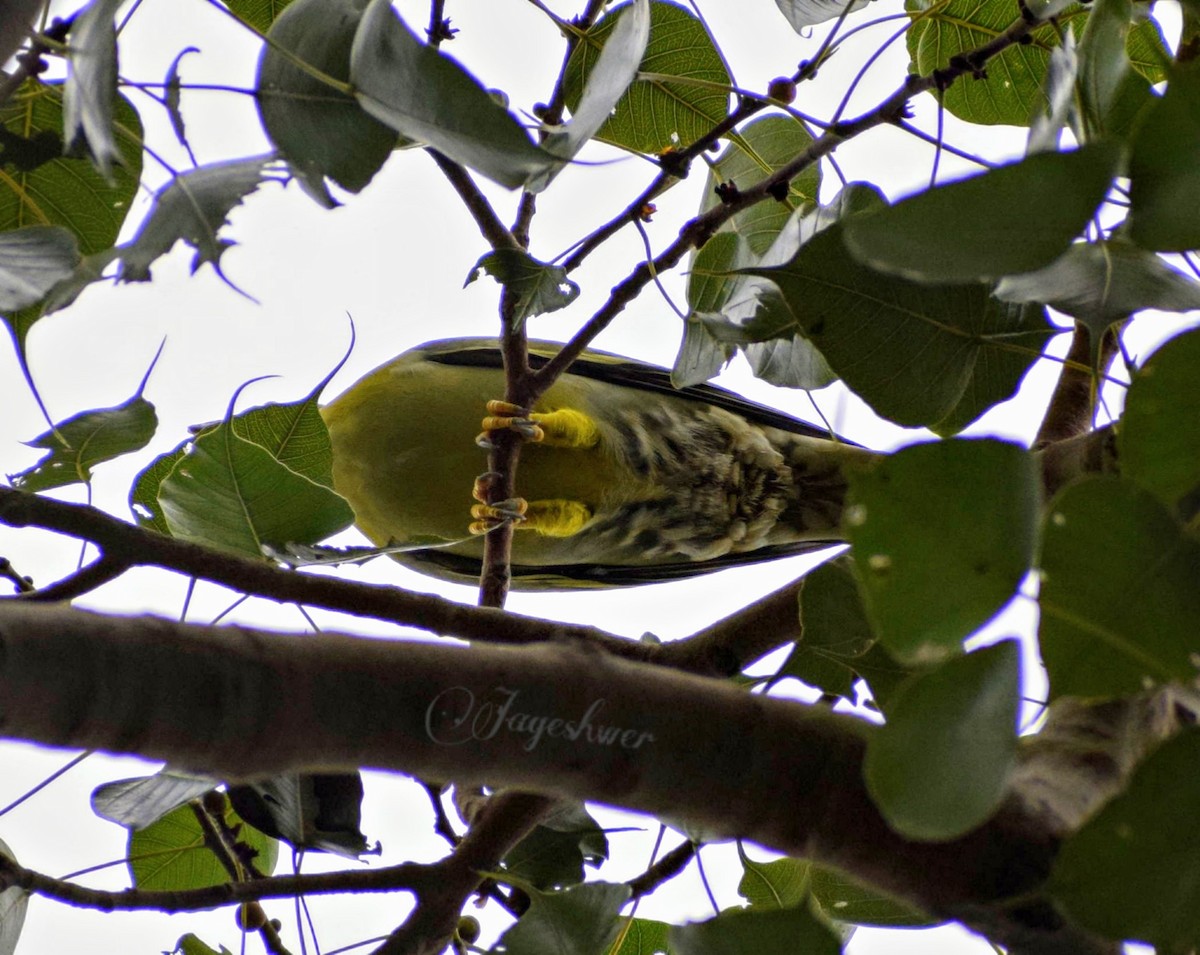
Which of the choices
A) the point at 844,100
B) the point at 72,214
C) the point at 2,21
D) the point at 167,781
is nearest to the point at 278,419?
the point at 72,214

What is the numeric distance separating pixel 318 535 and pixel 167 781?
1.00 ft

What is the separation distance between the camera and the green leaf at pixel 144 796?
117 centimetres

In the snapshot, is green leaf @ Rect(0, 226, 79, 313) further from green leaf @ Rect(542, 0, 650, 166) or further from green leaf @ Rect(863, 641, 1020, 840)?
green leaf @ Rect(863, 641, 1020, 840)

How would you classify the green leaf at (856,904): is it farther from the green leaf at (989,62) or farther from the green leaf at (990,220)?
the green leaf at (989,62)

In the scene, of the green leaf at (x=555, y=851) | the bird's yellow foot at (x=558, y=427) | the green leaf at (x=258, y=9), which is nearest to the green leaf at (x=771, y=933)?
the green leaf at (x=555, y=851)

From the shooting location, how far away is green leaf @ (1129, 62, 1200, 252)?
52cm

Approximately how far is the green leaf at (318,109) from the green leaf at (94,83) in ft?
0.34

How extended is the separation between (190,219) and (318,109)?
125mm

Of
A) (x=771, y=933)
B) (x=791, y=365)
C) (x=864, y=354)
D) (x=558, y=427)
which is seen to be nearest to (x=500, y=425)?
(x=558, y=427)

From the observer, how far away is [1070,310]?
2.62 feet

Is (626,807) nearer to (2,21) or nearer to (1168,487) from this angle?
(1168,487)

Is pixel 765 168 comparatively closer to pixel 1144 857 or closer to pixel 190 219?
pixel 190 219

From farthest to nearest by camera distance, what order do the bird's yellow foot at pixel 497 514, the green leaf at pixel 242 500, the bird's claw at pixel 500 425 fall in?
the bird's claw at pixel 500 425, the bird's yellow foot at pixel 497 514, the green leaf at pixel 242 500

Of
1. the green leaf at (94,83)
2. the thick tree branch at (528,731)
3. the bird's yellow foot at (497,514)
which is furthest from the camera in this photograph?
the bird's yellow foot at (497,514)
